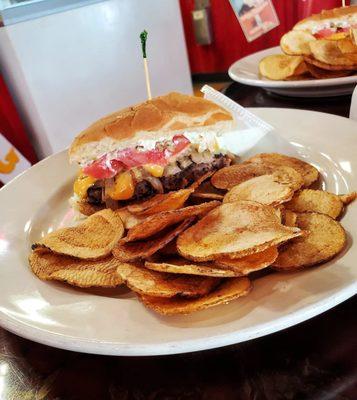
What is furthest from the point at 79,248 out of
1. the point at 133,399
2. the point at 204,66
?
the point at 204,66

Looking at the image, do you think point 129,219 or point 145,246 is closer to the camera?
point 145,246

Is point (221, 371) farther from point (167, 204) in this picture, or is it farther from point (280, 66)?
point (280, 66)

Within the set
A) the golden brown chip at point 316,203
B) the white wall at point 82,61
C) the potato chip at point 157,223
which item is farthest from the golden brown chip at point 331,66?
the white wall at point 82,61

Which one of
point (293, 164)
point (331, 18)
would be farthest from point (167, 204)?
point (331, 18)

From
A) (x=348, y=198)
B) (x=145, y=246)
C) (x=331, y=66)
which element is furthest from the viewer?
(x=331, y=66)

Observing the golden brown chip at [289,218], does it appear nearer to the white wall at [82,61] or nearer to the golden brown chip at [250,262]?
the golden brown chip at [250,262]

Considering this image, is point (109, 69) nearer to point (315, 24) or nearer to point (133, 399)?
point (315, 24)
